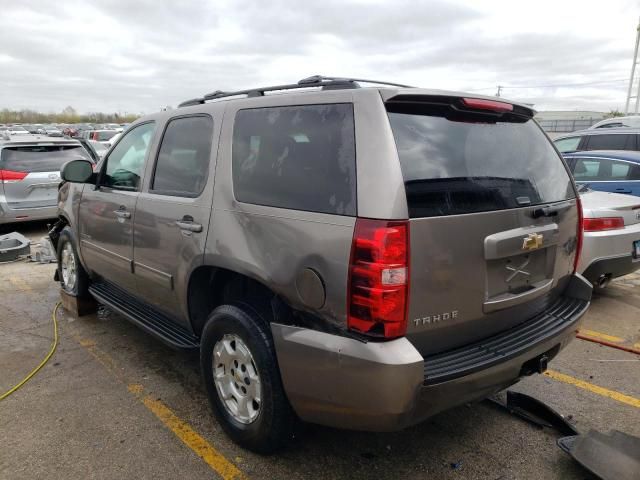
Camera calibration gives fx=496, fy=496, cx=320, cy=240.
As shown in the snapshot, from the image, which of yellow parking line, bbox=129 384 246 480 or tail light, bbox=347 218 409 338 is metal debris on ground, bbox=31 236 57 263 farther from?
tail light, bbox=347 218 409 338

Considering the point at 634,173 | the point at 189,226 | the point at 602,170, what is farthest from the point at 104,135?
the point at 189,226

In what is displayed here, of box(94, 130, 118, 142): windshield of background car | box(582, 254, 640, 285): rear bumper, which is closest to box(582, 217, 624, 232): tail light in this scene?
box(582, 254, 640, 285): rear bumper

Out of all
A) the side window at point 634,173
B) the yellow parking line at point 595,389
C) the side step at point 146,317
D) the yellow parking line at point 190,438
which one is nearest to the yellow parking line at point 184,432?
the yellow parking line at point 190,438

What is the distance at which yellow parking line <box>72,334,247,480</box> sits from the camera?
8.63 ft

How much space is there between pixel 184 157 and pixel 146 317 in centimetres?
127

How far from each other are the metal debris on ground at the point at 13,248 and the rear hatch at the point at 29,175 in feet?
2.57

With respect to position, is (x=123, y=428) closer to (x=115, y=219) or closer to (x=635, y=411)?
(x=115, y=219)

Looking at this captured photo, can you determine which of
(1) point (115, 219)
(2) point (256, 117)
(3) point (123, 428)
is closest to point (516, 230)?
(2) point (256, 117)

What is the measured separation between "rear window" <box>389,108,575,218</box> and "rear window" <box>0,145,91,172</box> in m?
8.28

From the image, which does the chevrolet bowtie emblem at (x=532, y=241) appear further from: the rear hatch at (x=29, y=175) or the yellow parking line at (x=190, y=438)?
the rear hatch at (x=29, y=175)

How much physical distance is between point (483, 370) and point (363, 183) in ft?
3.39

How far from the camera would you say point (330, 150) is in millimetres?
2281

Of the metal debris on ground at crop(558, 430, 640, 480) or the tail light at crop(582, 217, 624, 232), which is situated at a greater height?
the tail light at crop(582, 217, 624, 232)

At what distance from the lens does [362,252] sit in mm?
2045
